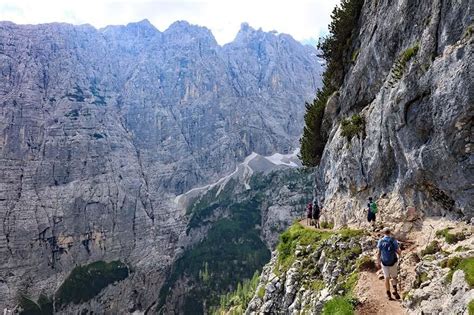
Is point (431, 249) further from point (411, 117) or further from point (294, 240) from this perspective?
point (294, 240)

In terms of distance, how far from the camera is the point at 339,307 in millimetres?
18000

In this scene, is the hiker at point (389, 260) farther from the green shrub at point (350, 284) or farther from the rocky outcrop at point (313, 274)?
the rocky outcrop at point (313, 274)

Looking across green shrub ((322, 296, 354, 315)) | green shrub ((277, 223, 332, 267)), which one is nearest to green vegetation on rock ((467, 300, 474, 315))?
green shrub ((322, 296, 354, 315))

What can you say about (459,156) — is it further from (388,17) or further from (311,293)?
(388,17)

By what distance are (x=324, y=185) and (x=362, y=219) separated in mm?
14315

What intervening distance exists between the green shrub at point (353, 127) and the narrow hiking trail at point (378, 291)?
1579 cm

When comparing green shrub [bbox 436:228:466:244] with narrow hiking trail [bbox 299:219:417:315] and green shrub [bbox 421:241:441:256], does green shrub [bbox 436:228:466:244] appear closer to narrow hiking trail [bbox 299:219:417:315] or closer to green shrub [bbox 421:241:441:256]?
green shrub [bbox 421:241:441:256]

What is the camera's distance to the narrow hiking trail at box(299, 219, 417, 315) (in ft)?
57.6

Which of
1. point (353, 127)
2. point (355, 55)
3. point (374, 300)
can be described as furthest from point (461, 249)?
point (355, 55)

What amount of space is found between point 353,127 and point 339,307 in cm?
2138

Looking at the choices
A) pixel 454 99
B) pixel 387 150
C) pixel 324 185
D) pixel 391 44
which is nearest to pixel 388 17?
pixel 391 44

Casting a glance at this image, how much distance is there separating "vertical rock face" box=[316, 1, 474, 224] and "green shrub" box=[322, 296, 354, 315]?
25.5 ft

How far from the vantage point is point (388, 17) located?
34125mm

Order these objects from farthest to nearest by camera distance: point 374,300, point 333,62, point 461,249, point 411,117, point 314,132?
point 314,132
point 333,62
point 411,117
point 374,300
point 461,249
